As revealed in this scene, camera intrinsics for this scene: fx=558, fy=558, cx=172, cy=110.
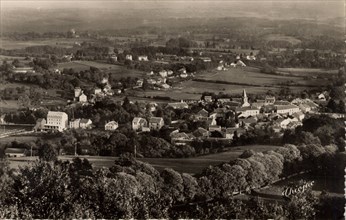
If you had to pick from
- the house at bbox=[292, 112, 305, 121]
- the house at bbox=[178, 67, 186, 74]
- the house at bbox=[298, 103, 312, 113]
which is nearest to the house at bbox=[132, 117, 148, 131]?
the house at bbox=[178, 67, 186, 74]

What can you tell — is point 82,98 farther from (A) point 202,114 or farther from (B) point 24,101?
(A) point 202,114

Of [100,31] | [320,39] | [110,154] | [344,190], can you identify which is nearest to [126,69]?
[100,31]

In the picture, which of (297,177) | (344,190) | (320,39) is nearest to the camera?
(344,190)

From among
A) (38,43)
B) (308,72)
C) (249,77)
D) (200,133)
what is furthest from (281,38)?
(38,43)

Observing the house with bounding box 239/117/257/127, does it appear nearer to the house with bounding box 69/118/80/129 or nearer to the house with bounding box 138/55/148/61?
the house with bounding box 138/55/148/61

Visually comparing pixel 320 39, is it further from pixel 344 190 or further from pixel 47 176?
pixel 47 176

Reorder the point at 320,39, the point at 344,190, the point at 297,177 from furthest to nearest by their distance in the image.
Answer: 1. the point at 320,39
2. the point at 297,177
3. the point at 344,190
